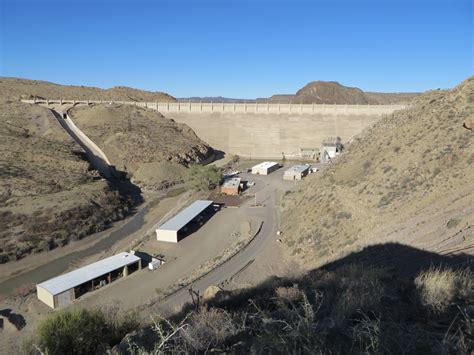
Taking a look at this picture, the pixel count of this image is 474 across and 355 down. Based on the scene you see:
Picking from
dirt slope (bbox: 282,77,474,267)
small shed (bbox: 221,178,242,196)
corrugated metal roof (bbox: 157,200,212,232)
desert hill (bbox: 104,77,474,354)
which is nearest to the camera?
desert hill (bbox: 104,77,474,354)

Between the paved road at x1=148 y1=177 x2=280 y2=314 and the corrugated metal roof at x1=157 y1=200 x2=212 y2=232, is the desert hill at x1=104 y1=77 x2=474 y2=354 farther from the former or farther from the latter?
the corrugated metal roof at x1=157 y1=200 x2=212 y2=232

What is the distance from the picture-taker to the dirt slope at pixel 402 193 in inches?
640

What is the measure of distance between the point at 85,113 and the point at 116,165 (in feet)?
63.4

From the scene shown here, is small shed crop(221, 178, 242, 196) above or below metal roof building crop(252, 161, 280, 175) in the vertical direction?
below

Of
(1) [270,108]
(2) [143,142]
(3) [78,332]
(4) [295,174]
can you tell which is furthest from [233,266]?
(1) [270,108]

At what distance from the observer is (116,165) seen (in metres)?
52.0

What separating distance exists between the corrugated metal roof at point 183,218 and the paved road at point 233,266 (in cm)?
545

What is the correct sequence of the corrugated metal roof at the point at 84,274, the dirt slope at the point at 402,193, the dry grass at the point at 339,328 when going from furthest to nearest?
1. the corrugated metal roof at the point at 84,274
2. the dirt slope at the point at 402,193
3. the dry grass at the point at 339,328

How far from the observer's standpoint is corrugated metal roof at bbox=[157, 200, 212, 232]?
28.1 m

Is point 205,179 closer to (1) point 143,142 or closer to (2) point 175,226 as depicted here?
(2) point 175,226

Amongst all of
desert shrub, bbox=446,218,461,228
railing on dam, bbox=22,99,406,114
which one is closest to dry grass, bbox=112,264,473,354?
desert shrub, bbox=446,218,461,228

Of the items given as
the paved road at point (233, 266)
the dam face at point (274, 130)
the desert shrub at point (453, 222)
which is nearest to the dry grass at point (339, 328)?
the desert shrub at point (453, 222)

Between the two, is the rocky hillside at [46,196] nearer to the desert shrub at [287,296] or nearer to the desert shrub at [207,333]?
the desert shrub at [287,296]

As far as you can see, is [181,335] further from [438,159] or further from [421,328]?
[438,159]
